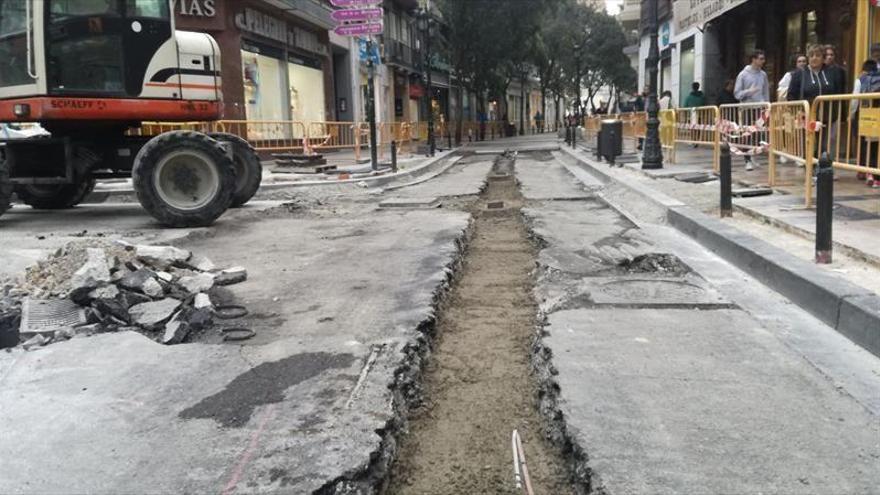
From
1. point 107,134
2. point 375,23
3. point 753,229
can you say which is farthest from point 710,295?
point 375,23

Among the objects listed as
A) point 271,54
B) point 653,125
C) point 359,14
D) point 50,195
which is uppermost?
point 271,54

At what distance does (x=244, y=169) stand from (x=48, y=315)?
731 cm

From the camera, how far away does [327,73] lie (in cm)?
3275

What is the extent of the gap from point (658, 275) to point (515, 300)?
1411 mm

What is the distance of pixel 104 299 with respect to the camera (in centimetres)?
524

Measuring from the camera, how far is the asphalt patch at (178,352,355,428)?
3.63m

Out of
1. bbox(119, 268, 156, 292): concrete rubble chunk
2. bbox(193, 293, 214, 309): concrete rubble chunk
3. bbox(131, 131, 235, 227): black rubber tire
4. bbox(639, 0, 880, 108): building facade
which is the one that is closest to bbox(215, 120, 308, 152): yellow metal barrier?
bbox(131, 131, 235, 227): black rubber tire

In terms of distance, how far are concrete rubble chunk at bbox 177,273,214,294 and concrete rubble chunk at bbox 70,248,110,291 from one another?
0.58 metres

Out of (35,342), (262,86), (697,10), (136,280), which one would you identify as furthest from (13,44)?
(262,86)

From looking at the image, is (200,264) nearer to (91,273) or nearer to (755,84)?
(91,273)

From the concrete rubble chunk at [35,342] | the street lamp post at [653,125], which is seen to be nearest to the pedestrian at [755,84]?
the street lamp post at [653,125]

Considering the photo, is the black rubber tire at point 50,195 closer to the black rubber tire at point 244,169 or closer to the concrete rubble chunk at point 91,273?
the black rubber tire at point 244,169

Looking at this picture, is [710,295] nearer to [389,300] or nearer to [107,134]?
[389,300]

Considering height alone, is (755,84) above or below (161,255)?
above
